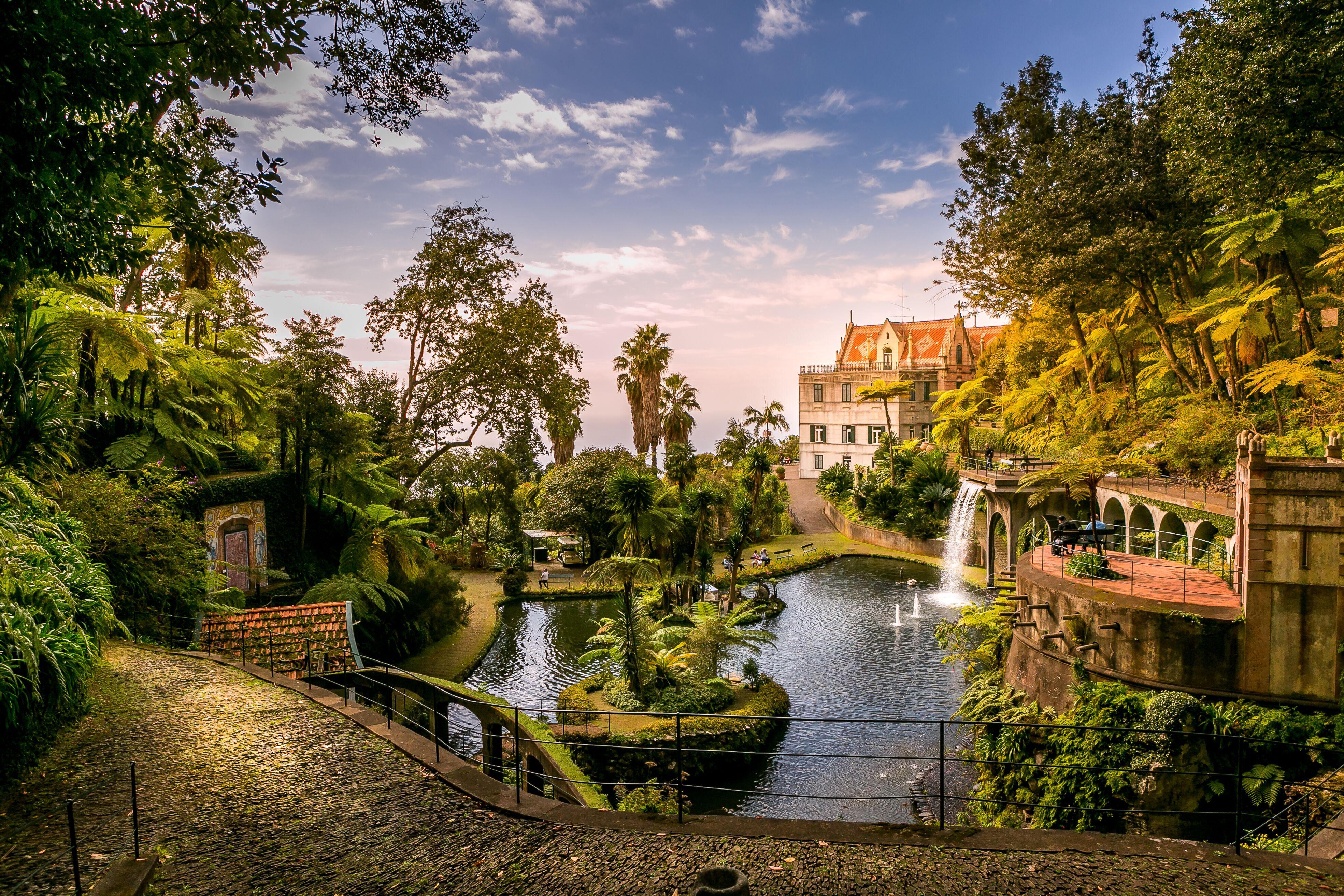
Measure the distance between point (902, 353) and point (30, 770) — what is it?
162 ft

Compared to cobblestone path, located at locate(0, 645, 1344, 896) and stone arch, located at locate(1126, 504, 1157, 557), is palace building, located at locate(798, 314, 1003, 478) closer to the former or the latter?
stone arch, located at locate(1126, 504, 1157, 557)

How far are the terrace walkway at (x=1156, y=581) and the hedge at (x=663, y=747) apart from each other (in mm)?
6098

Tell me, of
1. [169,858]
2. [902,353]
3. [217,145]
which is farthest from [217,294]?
[902,353]

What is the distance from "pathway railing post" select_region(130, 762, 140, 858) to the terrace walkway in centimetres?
1241

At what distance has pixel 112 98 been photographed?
5320 mm

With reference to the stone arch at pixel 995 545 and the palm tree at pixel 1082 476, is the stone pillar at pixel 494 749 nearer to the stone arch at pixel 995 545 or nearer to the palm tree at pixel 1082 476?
the palm tree at pixel 1082 476

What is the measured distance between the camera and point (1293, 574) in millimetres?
9375

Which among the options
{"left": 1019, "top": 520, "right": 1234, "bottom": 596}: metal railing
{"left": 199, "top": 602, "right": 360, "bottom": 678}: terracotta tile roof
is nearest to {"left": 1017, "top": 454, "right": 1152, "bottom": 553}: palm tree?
{"left": 1019, "top": 520, "right": 1234, "bottom": 596}: metal railing

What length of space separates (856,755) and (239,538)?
14512 millimetres

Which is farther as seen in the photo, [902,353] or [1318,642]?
[902,353]

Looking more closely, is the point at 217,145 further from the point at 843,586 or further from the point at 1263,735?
the point at 843,586

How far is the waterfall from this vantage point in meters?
27.1

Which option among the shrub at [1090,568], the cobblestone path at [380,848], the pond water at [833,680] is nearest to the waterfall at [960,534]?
the pond water at [833,680]

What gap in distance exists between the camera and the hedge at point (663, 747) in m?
12.5
